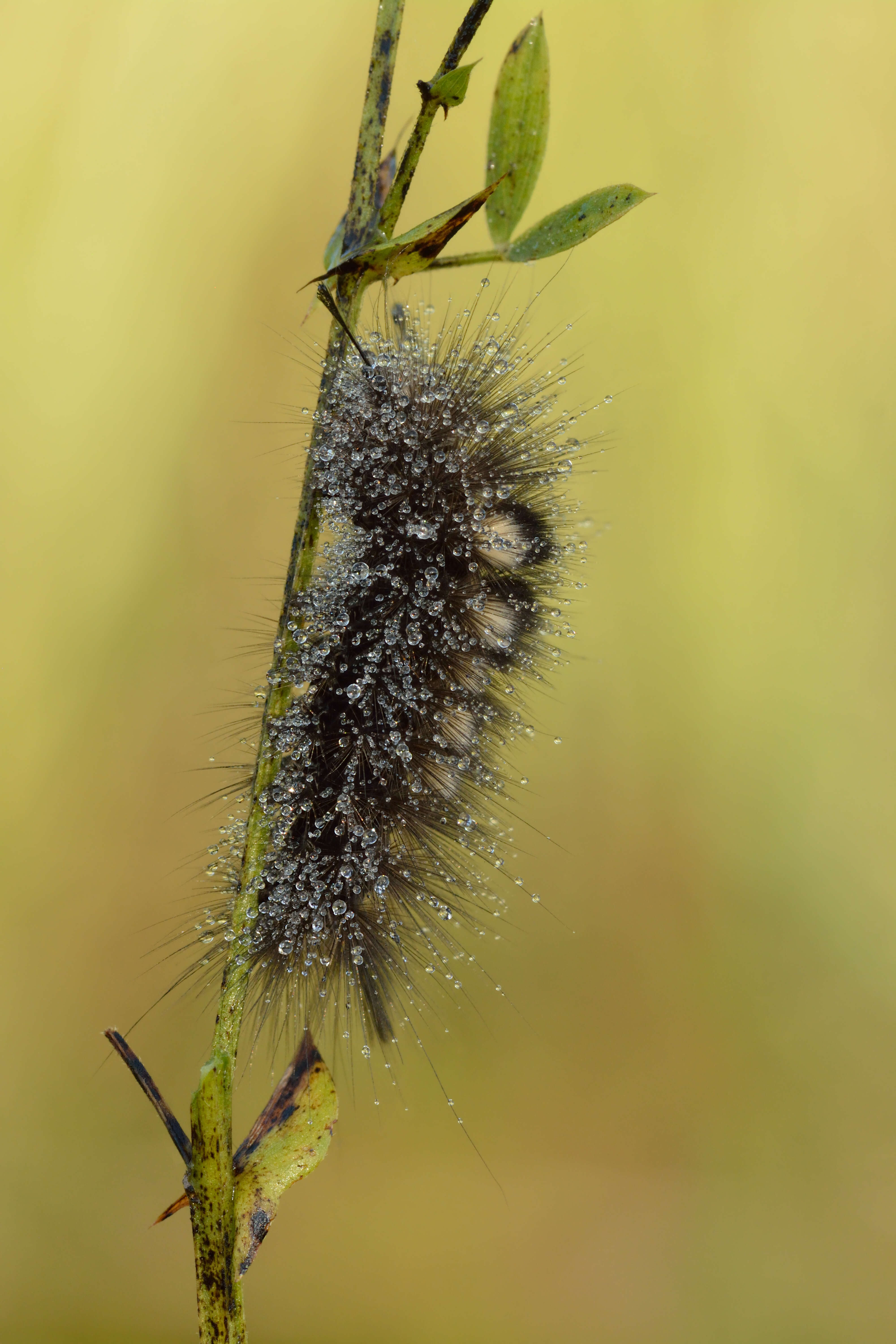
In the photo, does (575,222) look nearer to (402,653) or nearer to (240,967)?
(402,653)

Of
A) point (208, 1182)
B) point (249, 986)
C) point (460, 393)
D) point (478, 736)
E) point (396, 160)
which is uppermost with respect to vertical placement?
point (396, 160)

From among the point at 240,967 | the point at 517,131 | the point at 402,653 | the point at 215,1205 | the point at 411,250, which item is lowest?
the point at 215,1205

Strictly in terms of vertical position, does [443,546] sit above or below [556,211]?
below

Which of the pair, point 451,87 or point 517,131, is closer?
point 451,87

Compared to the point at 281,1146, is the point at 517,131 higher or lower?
higher

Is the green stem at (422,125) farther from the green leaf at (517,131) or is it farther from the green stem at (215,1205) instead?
the green stem at (215,1205)

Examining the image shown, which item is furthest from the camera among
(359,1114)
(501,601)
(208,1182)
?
(359,1114)

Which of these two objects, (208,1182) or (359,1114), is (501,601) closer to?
(208,1182)

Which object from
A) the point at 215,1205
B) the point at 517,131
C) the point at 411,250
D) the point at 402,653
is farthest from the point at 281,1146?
the point at 517,131

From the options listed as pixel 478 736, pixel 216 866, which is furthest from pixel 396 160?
pixel 216 866
